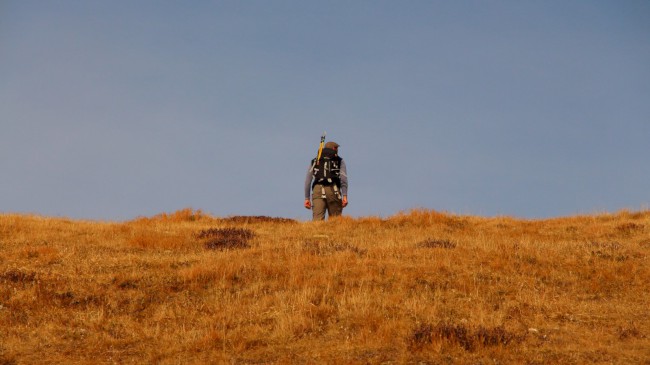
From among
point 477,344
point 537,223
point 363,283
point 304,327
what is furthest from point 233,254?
point 537,223

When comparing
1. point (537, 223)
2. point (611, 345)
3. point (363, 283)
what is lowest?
point (611, 345)

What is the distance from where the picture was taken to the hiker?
23.0 metres

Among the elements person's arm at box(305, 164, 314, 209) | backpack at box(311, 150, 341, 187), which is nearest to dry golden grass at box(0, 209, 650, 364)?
backpack at box(311, 150, 341, 187)

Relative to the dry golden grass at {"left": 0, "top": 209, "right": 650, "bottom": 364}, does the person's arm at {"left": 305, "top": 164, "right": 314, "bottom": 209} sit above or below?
above

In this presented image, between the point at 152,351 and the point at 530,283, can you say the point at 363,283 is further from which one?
the point at 152,351

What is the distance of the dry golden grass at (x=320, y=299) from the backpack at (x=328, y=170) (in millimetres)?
4335

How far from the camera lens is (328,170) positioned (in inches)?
903

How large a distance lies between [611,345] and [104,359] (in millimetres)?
6880

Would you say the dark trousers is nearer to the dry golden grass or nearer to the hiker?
the hiker

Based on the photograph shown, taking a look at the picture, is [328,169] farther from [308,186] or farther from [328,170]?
[308,186]

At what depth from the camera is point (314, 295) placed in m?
12.1

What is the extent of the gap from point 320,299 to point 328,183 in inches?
438

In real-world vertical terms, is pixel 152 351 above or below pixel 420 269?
below

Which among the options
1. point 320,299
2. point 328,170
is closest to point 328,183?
point 328,170
